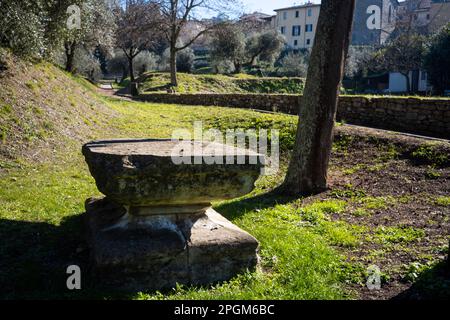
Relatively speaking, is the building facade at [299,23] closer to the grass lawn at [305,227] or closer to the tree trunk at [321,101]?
the grass lawn at [305,227]

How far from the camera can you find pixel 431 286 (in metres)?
3.84

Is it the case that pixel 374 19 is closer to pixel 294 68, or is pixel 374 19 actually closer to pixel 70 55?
pixel 294 68

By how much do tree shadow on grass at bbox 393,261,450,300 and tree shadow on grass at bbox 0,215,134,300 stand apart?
102 inches

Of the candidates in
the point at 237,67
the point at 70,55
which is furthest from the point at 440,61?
the point at 70,55

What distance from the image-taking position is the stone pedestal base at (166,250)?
3.86 metres

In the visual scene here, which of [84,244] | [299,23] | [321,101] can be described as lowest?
[84,244]

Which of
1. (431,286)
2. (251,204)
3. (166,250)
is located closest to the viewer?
(431,286)

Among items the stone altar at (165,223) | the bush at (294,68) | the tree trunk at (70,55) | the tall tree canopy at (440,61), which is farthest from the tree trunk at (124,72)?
the stone altar at (165,223)

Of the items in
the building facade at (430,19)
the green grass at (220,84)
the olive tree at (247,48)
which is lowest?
the green grass at (220,84)

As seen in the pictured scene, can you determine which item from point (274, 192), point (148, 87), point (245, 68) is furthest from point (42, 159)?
point (245, 68)

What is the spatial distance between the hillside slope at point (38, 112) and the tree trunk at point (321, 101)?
5.21 m

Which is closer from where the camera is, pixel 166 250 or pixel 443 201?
pixel 166 250

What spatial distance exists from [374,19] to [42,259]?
55530 millimetres
